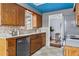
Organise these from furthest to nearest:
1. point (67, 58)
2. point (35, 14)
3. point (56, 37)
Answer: point (56, 37) → point (35, 14) → point (67, 58)

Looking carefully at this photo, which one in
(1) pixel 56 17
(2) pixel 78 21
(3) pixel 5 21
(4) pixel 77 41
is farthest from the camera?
(1) pixel 56 17

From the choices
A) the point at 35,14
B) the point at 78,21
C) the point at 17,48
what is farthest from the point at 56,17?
the point at 78,21

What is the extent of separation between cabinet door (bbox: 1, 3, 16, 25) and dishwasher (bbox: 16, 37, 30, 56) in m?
0.57

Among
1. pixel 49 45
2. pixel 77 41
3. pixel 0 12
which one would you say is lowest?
pixel 49 45

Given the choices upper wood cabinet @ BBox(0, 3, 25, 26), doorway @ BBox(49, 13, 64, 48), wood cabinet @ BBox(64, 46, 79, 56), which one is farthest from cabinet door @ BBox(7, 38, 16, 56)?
doorway @ BBox(49, 13, 64, 48)

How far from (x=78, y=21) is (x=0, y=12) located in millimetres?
1984

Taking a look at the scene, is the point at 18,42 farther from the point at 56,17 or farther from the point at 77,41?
the point at 56,17

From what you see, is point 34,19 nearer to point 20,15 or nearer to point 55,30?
point 20,15

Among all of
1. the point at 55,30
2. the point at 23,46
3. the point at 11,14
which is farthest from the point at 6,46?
the point at 55,30

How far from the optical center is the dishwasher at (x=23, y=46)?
372cm

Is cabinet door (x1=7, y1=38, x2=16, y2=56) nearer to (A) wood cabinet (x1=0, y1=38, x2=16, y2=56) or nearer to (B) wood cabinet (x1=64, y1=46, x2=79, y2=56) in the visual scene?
(A) wood cabinet (x1=0, y1=38, x2=16, y2=56)

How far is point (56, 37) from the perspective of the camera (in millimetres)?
7438

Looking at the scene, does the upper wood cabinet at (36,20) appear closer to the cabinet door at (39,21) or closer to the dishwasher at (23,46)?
the cabinet door at (39,21)

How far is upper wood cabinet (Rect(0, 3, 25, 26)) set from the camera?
352 cm
